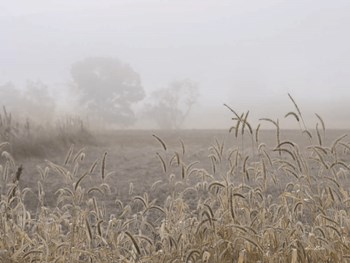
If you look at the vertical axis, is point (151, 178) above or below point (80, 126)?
below

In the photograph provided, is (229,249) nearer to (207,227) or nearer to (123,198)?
(207,227)

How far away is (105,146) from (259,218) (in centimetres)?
1137

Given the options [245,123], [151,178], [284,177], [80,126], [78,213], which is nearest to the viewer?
[245,123]

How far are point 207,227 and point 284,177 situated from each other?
4830 mm

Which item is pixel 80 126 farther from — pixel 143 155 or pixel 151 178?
pixel 151 178

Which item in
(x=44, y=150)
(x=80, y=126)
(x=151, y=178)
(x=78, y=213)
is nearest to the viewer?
(x=78, y=213)

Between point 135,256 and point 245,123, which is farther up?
point 245,123

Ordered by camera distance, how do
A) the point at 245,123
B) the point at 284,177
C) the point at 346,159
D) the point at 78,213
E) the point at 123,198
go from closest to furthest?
the point at 245,123
the point at 78,213
the point at 123,198
the point at 284,177
the point at 346,159

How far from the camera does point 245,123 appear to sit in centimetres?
264

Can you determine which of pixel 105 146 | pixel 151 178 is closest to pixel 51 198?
pixel 151 178

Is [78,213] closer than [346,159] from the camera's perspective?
Yes

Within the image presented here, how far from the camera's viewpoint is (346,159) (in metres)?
10.2

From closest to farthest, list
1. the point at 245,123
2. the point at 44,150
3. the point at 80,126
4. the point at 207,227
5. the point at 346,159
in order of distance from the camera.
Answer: the point at 245,123 < the point at 207,227 < the point at 346,159 < the point at 44,150 < the point at 80,126

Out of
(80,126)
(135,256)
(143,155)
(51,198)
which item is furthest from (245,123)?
(80,126)
